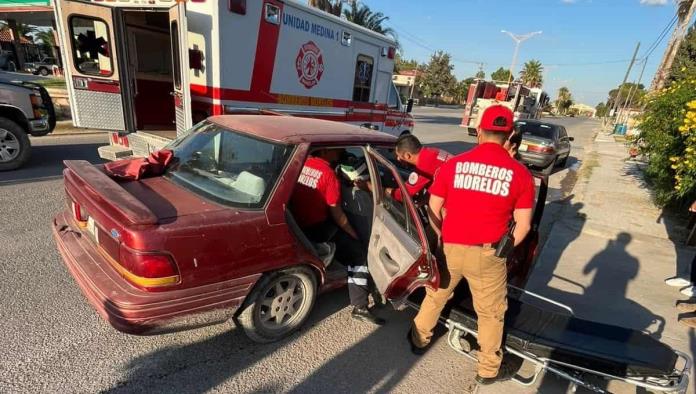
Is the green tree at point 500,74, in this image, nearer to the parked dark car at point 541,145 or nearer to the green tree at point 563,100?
the green tree at point 563,100

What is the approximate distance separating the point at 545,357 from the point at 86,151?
28.7 feet

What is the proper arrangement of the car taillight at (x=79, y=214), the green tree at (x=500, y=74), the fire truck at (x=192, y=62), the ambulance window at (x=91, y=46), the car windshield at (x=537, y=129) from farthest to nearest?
the green tree at (x=500, y=74) → the car windshield at (x=537, y=129) → the ambulance window at (x=91, y=46) → the fire truck at (x=192, y=62) → the car taillight at (x=79, y=214)

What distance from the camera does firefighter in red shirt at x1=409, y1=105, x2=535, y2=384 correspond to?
2404 millimetres

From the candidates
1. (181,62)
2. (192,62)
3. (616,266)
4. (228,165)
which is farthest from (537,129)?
(228,165)

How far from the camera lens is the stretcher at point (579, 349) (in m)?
2.45

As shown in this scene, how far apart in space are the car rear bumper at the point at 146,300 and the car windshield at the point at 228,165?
57 centimetres

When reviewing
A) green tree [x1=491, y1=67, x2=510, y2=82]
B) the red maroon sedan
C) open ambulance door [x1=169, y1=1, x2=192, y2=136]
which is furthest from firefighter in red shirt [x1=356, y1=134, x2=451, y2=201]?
green tree [x1=491, y1=67, x2=510, y2=82]

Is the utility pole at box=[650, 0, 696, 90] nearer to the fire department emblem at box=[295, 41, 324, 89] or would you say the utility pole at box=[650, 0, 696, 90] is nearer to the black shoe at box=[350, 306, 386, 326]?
the fire department emblem at box=[295, 41, 324, 89]

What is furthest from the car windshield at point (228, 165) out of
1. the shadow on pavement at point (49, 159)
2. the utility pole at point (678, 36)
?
the utility pole at point (678, 36)

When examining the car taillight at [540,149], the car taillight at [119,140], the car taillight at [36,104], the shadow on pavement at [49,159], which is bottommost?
the shadow on pavement at [49,159]

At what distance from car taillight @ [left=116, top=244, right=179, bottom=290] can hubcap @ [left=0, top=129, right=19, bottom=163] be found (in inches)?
223

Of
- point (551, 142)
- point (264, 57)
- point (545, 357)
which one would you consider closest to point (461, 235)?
point (545, 357)

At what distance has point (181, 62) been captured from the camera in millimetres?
5211

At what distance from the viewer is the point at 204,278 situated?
2.26 m
